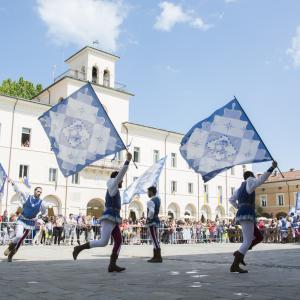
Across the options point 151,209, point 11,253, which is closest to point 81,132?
point 151,209

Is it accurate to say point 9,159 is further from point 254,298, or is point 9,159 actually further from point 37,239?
point 254,298

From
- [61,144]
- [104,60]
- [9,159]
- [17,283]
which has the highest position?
[104,60]

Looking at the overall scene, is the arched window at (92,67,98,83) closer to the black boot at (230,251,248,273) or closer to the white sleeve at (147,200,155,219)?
the white sleeve at (147,200,155,219)

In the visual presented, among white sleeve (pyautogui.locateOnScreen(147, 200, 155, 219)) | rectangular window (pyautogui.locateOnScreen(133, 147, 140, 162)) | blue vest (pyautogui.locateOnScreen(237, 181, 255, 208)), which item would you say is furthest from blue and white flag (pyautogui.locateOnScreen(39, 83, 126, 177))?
rectangular window (pyautogui.locateOnScreen(133, 147, 140, 162))

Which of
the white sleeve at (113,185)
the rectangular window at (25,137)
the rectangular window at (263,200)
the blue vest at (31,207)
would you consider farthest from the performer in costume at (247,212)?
the rectangular window at (263,200)

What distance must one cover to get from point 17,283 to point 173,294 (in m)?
2.36

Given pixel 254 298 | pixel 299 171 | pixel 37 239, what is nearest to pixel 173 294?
pixel 254 298

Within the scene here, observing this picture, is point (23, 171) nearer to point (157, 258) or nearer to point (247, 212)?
point (157, 258)

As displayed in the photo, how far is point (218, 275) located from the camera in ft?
24.2

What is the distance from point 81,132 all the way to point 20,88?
44.6 m

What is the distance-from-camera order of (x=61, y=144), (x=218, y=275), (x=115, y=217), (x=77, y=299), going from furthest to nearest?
(x=61, y=144), (x=115, y=217), (x=218, y=275), (x=77, y=299)

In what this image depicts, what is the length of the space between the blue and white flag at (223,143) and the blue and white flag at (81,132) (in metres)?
2.53

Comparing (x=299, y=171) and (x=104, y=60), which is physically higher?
(x=104, y=60)

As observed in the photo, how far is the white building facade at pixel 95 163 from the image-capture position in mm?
39062
